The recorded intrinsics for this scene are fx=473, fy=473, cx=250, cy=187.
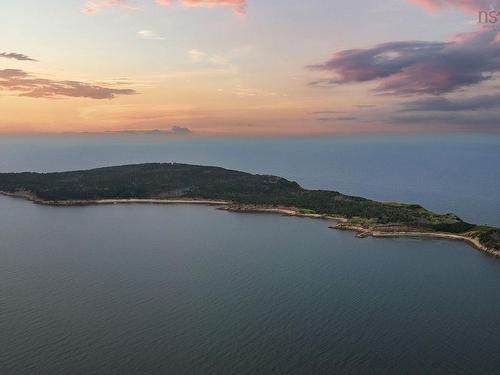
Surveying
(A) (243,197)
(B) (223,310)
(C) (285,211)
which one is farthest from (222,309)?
(A) (243,197)

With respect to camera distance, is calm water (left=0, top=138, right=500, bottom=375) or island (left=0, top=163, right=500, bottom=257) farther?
island (left=0, top=163, right=500, bottom=257)

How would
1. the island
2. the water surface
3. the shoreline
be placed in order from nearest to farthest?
1. the water surface
2. the shoreline
3. the island

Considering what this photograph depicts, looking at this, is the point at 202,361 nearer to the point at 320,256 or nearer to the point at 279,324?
the point at 279,324

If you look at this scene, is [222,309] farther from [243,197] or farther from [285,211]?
[243,197]

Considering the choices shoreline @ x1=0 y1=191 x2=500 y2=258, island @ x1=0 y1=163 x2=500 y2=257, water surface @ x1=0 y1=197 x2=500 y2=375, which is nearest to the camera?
water surface @ x1=0 y1=197 x2=500 y2=375

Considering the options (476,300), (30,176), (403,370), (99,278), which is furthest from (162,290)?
(30,176)

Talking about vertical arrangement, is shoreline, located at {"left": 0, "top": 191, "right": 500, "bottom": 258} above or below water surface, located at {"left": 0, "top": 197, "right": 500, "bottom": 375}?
above

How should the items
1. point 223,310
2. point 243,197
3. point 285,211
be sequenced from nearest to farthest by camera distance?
1. point 223,310
2. point 285,211
3. point 243,197

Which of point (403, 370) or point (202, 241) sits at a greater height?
point (202, 241)
